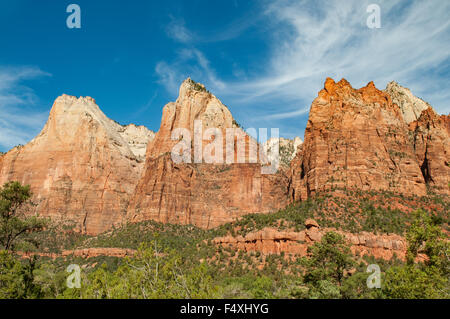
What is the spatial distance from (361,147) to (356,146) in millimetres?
864

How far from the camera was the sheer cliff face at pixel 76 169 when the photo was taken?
107 m

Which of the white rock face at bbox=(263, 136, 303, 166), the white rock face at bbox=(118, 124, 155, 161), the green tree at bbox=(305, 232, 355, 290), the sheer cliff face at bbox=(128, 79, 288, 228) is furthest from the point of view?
the white rock face at bbox=(263, 136, 303, 166)

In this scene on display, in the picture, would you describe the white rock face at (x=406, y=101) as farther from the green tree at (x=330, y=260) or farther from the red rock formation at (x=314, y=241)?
the green tree at (x=330, y=260)

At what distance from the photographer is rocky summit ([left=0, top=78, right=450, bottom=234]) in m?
69.3

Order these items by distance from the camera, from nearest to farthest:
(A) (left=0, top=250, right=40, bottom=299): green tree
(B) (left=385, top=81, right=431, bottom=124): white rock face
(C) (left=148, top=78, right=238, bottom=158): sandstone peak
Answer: (A) (left=0, top=250, right=40, bottom=299): green tree, (B) (left=385, top=81, right=431, bottom=124): white rock face, (C) (left=148, top=78, right=238, bottom=158): sandstone peak

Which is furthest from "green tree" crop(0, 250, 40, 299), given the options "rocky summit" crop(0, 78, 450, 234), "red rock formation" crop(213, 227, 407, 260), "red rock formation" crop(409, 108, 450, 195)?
"red rock formation" crop(409, 108, 450, 195)

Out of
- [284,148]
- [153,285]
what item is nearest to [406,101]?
[284,148]

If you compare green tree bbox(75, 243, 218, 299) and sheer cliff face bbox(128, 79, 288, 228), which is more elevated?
sheer cliff face bbox(128, 79, 288, 228)

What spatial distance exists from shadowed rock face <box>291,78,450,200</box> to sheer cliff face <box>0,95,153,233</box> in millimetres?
57960

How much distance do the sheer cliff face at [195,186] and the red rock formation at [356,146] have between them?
3027 centimetres

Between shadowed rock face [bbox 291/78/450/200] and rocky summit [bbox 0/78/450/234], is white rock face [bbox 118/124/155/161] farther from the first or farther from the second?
shadowed rock face [bbox 291/78/450/200]

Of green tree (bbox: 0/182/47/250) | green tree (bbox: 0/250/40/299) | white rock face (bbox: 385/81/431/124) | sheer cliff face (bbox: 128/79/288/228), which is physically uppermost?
white rock face (bbox: 385/81/431/124)
